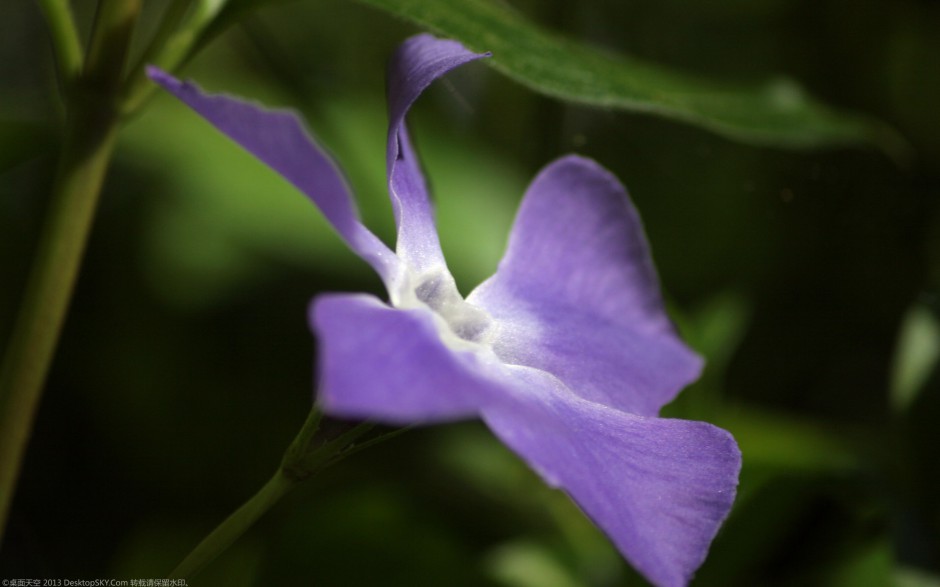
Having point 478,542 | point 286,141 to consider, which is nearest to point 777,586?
point 478,542

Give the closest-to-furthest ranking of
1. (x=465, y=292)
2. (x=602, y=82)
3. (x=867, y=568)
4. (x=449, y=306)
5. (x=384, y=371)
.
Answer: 1. (x=384, y=371)
2. (x=449, y=306)
3. (x=602, y=82)
4. (x=867, y=568)
5. (x=465, y=292)

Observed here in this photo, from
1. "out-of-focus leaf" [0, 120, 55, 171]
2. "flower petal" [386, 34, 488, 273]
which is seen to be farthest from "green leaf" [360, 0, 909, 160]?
"out-of-focus leaf" [0, 120, 55, 171]

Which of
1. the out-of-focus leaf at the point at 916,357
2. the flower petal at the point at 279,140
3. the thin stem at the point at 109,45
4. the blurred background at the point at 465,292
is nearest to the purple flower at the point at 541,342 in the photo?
the flower petal at the point at 279,140

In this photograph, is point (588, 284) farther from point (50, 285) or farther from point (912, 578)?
point (912, 578)

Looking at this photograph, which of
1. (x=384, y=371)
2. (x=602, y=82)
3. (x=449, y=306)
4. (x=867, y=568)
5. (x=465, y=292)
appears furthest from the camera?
(x=465, y=292)

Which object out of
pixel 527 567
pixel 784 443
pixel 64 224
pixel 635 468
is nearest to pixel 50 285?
pixel 64 224

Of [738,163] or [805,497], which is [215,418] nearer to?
[805,497]
